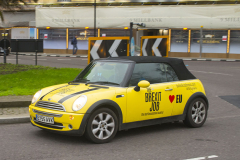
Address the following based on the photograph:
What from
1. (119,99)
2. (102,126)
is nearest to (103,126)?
(102,126)

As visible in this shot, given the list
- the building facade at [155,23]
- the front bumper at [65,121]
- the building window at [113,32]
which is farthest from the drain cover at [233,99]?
the building window at [113,32]

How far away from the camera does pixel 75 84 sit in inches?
261

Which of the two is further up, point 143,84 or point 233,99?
point 143,84

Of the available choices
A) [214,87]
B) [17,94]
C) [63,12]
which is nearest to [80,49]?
[63,12]

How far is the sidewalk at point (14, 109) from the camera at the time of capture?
7.33 m

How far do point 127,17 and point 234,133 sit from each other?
31.0 meters

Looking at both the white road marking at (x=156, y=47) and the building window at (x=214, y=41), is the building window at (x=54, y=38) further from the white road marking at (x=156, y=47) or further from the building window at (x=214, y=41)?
the white road marking at (x=156, y=47)

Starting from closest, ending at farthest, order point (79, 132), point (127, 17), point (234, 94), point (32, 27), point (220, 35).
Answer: point (79, 132)
point (234, 94)
point (220, 35)
point (127, 17)
point (32, 27)

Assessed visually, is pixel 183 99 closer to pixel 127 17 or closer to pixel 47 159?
pixel 47 159

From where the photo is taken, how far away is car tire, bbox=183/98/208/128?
710 cm

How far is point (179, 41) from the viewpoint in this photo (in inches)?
1396

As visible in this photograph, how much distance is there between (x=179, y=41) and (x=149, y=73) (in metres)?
29.5

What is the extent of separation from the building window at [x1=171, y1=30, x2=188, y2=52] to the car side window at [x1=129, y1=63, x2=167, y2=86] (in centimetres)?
2893

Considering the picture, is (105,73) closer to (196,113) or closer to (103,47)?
(196,113)
